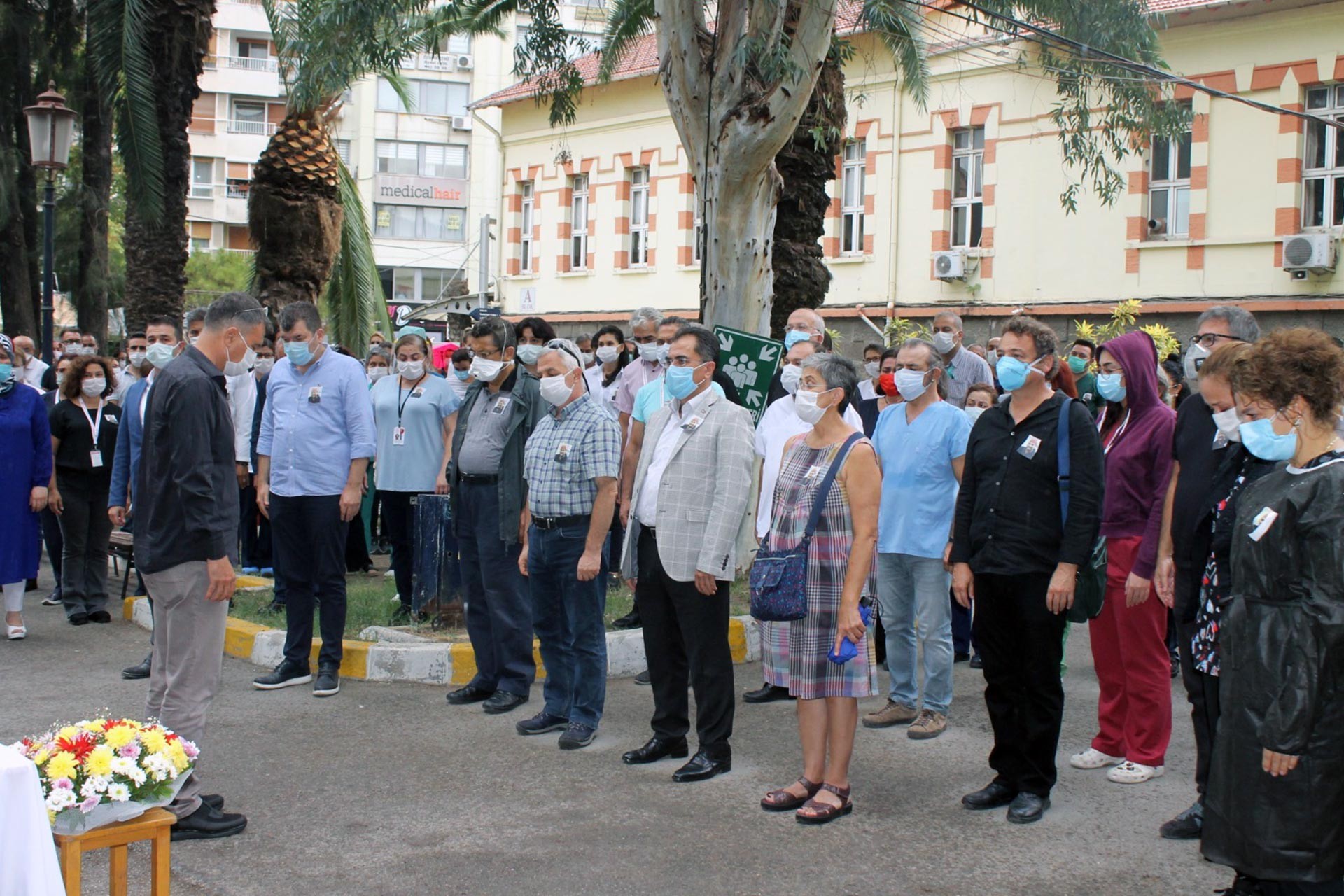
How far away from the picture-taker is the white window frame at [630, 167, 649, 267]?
31.3 metres

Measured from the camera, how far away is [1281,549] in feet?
13.2

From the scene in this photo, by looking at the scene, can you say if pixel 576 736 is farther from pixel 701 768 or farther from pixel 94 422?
pixel 94 422

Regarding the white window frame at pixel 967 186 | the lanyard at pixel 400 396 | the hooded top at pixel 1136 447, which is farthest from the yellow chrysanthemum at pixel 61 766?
the white window frame at pixel 967 186

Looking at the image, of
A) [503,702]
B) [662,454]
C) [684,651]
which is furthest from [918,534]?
[503,702]

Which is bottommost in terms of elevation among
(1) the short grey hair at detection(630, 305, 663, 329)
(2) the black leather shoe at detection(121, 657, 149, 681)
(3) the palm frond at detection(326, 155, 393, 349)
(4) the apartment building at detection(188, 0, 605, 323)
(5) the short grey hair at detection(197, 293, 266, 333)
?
(2) the black leather shoe at detection(121, 657, 149, 681)

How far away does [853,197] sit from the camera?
89.1 feet

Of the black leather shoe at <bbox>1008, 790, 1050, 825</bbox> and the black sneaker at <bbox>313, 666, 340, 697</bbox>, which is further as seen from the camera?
the black sneaker at <bbox>313, 666, 340, 697</bbox>

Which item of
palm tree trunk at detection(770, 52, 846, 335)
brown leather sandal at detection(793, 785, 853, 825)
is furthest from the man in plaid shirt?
palm tree trunk at detection(770, 52, 846, 335)

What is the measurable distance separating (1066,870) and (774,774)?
1.63 m

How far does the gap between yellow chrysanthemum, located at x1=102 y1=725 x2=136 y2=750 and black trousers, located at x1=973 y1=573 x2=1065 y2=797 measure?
3.59 m

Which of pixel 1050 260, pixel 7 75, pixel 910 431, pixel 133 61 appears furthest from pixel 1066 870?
pixel 7 75

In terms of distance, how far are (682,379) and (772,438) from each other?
1632 mm

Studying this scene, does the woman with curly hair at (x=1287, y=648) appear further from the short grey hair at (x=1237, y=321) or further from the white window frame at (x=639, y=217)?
the white window frame at (x=639, y=217)

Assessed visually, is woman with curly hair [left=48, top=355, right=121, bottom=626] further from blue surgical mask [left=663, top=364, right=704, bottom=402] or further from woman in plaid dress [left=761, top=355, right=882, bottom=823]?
woman in plaid dress [left=761, top=355, right=882, bottom=823]
